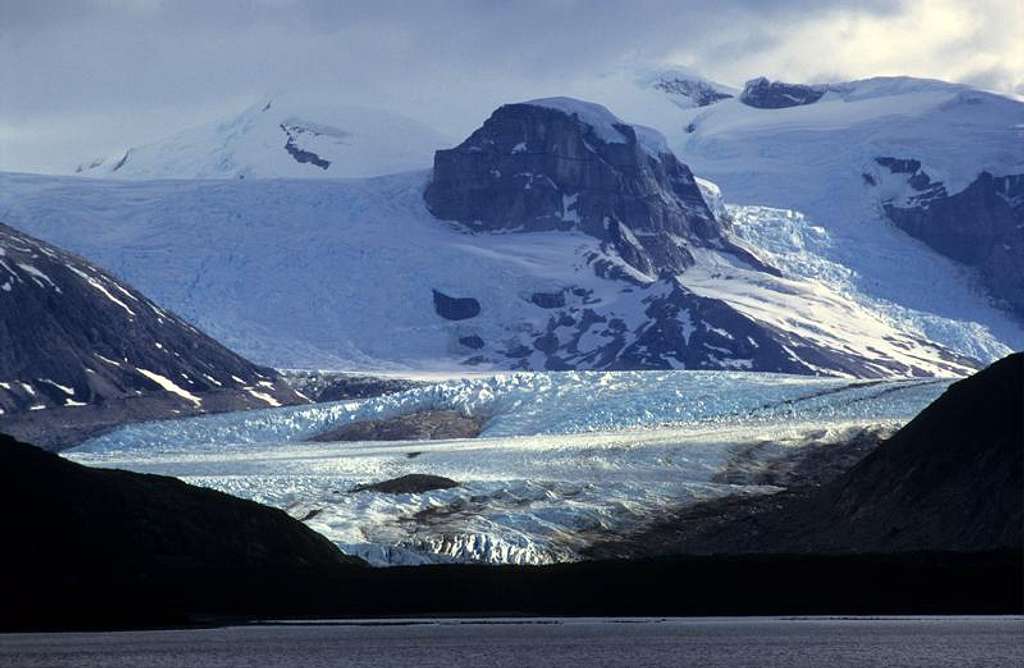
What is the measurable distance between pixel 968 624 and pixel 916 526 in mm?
26990

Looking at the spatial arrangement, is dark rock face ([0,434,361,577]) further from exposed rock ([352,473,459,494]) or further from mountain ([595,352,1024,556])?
exposed rock ([352,473,459,494])

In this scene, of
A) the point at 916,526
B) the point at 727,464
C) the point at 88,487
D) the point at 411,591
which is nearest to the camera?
the point at 88,487

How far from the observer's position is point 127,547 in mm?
118438

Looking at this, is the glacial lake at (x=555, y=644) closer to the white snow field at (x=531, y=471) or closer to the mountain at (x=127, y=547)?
the mountain at (x=127, y=547)

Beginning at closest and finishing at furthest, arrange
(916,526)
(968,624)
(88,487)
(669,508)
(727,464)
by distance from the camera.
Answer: (968,624), (88,487), (916,526), (669,508), (727,464)

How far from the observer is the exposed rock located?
536ft

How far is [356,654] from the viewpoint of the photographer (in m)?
99.7

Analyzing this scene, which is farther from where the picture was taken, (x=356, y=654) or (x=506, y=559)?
(x=506, y=559)

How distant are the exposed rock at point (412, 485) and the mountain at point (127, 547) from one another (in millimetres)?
30223

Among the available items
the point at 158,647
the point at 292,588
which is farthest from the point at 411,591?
the point at 158,647

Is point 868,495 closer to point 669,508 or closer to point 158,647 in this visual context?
point 669,508

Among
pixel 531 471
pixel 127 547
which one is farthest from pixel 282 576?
pixel 531 471

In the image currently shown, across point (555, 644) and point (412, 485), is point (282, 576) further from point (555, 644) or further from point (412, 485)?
point (412, 485)

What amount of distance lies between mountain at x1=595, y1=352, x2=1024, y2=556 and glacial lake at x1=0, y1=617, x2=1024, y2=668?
17.9 m
